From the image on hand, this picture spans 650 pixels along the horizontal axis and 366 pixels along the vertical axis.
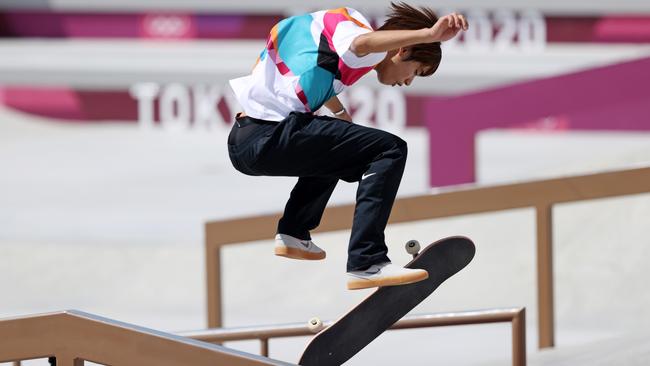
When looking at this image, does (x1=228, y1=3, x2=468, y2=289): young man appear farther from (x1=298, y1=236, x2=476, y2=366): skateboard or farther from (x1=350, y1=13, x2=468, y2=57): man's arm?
(x1=298, y1=236, x2=476, y2=366): skateboard

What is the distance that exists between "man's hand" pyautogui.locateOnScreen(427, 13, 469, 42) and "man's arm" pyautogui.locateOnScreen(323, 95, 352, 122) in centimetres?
65

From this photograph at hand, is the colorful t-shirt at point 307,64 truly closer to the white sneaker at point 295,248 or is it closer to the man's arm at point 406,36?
the man's arm at point 406,36

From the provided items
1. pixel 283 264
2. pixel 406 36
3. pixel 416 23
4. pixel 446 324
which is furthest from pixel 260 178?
pixel 406 36

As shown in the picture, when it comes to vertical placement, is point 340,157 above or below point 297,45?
below

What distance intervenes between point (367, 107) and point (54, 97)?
3981mm

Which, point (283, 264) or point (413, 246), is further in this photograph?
point (283, 264)

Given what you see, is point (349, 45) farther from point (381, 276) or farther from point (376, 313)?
point (376, 313)

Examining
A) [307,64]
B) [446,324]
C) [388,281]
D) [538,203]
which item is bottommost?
[446,324]

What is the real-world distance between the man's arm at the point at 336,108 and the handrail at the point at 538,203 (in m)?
1.69

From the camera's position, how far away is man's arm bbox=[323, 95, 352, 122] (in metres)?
4.43

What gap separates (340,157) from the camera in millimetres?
4191

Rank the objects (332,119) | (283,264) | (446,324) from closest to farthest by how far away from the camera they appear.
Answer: (332,119) < (446,324) < (283,264)

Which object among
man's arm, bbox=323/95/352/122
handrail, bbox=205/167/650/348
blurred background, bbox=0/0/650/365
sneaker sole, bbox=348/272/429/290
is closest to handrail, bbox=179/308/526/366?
blurred background, bbox=0/0/650/365

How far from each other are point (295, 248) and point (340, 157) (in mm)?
413
